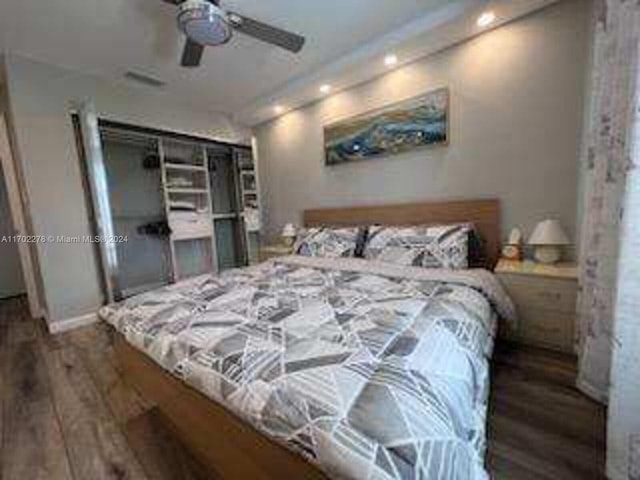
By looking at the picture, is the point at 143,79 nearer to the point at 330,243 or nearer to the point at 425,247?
the point at 330,243

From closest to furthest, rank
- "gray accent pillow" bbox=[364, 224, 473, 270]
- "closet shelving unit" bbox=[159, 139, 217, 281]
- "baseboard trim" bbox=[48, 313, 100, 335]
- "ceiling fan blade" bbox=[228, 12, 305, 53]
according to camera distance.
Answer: "ceiling fan blade" bbox=[228, 12, 305, 53], "gray accent pillow" bbox=[364, 224, 473, 270], "baseboard trim" bbox=[48, 313, 100, 335], "closet shelving unit" bbox=[159, 139, 217, 281]

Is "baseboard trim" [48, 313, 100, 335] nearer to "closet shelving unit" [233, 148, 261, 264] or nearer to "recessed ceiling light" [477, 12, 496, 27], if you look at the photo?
"closet shelving unit" [233, 148, 261, 264]

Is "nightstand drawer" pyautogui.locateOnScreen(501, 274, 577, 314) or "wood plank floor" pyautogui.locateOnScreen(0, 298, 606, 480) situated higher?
"nightstand drawer" pyautogui.locateOnScreen(501, 274, 577, 314)

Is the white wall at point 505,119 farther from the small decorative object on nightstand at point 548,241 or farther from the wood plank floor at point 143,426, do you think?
the wood plank floor at point 143,426

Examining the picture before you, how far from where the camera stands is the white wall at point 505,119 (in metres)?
2.14

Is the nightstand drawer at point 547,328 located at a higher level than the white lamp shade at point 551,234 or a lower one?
lower

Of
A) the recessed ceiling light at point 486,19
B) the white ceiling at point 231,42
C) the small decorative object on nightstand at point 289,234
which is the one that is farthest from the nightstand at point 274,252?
the recessed ceiling light at point 486,19

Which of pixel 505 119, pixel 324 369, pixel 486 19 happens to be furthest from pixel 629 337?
pixel 486 19

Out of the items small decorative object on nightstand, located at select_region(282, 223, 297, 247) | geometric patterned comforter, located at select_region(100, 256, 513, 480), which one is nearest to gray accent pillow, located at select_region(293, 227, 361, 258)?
small decorative object on nightstand, located at select_region(282, 223, 297, 247)

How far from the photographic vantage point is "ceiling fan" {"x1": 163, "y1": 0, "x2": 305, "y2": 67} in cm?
171

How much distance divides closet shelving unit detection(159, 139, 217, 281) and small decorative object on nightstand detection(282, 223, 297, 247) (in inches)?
51.6

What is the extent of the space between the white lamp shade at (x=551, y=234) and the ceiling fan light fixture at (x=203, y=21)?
2.43 m

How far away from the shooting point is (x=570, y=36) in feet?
6.84

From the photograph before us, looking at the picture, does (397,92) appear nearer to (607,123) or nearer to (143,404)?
(607,123)
